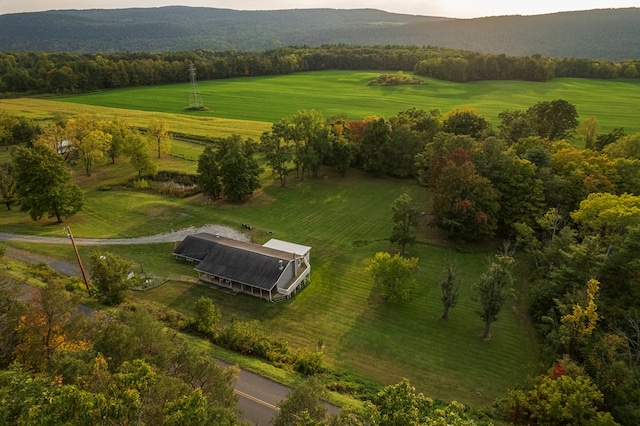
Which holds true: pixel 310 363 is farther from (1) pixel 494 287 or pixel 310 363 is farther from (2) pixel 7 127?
(2) pixel 7 127

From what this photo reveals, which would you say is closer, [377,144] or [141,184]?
[141,184]

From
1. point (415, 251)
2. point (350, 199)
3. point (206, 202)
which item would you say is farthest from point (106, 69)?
point (415, 251)

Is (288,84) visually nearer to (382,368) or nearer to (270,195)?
(270,195)

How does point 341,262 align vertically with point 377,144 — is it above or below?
below

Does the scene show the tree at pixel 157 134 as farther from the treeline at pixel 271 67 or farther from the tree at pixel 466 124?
the treeline at pixel 271 67

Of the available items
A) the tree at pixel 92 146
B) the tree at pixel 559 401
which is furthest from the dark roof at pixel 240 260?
the tree at pixel 92 146

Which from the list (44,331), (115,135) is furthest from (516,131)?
(115,135)
